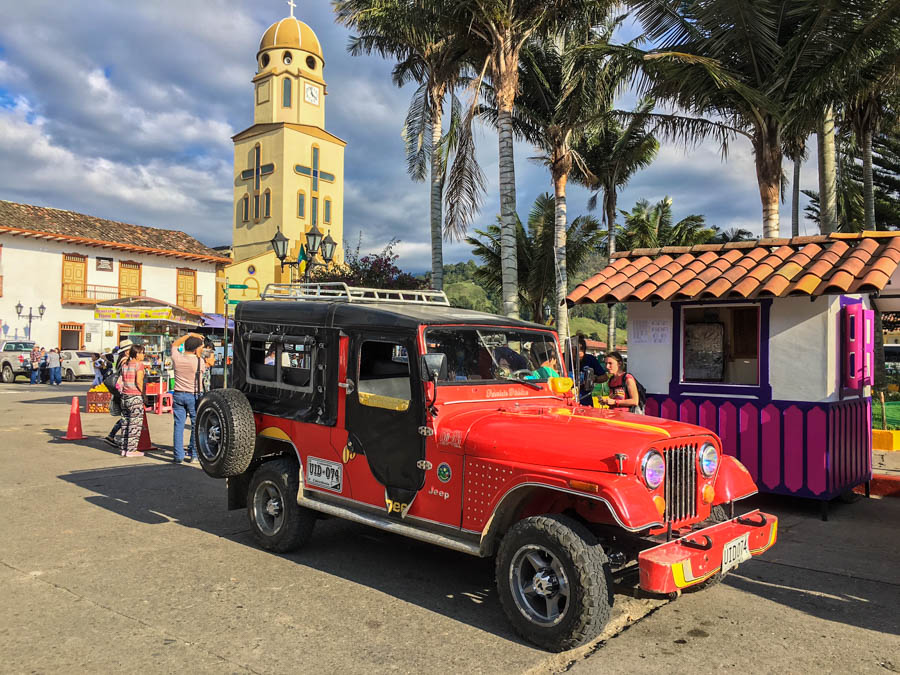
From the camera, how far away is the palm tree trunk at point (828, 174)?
13836mm

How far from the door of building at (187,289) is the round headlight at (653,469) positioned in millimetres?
42870

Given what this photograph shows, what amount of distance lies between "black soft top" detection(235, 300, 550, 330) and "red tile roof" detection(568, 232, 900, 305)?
2833 millimetres

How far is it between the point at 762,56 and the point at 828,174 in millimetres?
3692

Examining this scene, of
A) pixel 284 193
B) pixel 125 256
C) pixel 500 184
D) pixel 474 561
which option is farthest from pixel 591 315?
pixel 474 561

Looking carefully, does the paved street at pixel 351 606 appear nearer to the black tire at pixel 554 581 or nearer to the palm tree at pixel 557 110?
the black tire at pixel 554 581

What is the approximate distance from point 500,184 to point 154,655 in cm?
1135

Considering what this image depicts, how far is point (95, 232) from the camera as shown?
3934 cm

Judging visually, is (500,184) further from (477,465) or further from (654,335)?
(477,465)

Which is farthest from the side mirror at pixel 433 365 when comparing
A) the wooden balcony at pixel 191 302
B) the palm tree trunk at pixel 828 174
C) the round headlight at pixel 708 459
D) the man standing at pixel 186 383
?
the wooden balcony at pixel 191 302

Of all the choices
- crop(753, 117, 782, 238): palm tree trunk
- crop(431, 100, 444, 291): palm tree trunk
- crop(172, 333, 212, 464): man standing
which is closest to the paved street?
crop(172, 333, 212, 464): man standing

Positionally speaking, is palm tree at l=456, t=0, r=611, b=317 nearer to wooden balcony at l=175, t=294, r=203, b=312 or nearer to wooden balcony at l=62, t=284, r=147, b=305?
wooden balcony at l=62, t=284, r=147, b=305

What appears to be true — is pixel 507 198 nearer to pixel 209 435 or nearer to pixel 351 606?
pixel 209 435

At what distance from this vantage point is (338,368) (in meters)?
5.36

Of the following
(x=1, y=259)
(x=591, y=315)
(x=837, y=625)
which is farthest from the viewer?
(x=591, y=315)
